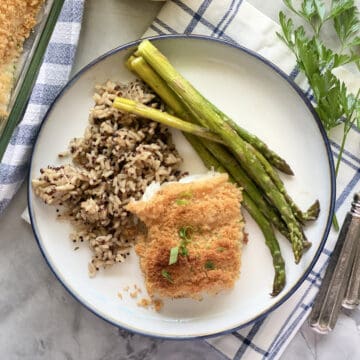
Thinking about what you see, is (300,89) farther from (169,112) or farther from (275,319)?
(275,319)

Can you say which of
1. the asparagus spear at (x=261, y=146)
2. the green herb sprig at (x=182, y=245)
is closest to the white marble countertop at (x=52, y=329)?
the green herb sprig at (x=182, y=245)

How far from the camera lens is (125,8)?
2.78m

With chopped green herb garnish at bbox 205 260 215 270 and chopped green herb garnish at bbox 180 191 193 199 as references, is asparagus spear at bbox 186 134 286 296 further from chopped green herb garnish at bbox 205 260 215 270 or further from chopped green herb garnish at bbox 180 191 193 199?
chopped green herb garnish at bbox 205 260 215 270

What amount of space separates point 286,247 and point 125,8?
137 cm

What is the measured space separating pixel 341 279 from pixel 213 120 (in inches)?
37.5

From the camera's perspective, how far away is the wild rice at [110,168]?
2.53m

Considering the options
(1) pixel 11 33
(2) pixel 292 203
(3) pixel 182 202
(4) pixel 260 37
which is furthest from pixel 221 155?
(1) pixel 11 33

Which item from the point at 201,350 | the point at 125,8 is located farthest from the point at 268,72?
the point at 201,350

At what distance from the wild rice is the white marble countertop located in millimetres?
381

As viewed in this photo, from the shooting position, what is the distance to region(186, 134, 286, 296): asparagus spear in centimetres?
259

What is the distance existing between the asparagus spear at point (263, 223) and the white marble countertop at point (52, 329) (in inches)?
14.8

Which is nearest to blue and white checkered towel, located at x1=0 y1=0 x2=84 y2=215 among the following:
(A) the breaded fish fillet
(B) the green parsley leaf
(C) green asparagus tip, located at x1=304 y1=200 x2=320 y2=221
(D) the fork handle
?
(A) the breaded fish fillet

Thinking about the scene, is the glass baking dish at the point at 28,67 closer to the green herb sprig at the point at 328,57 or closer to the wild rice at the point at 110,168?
the wild rice at the point at 110,168

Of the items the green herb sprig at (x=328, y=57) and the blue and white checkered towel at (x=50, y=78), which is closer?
the green herb sprig at (x=328, y=57)
